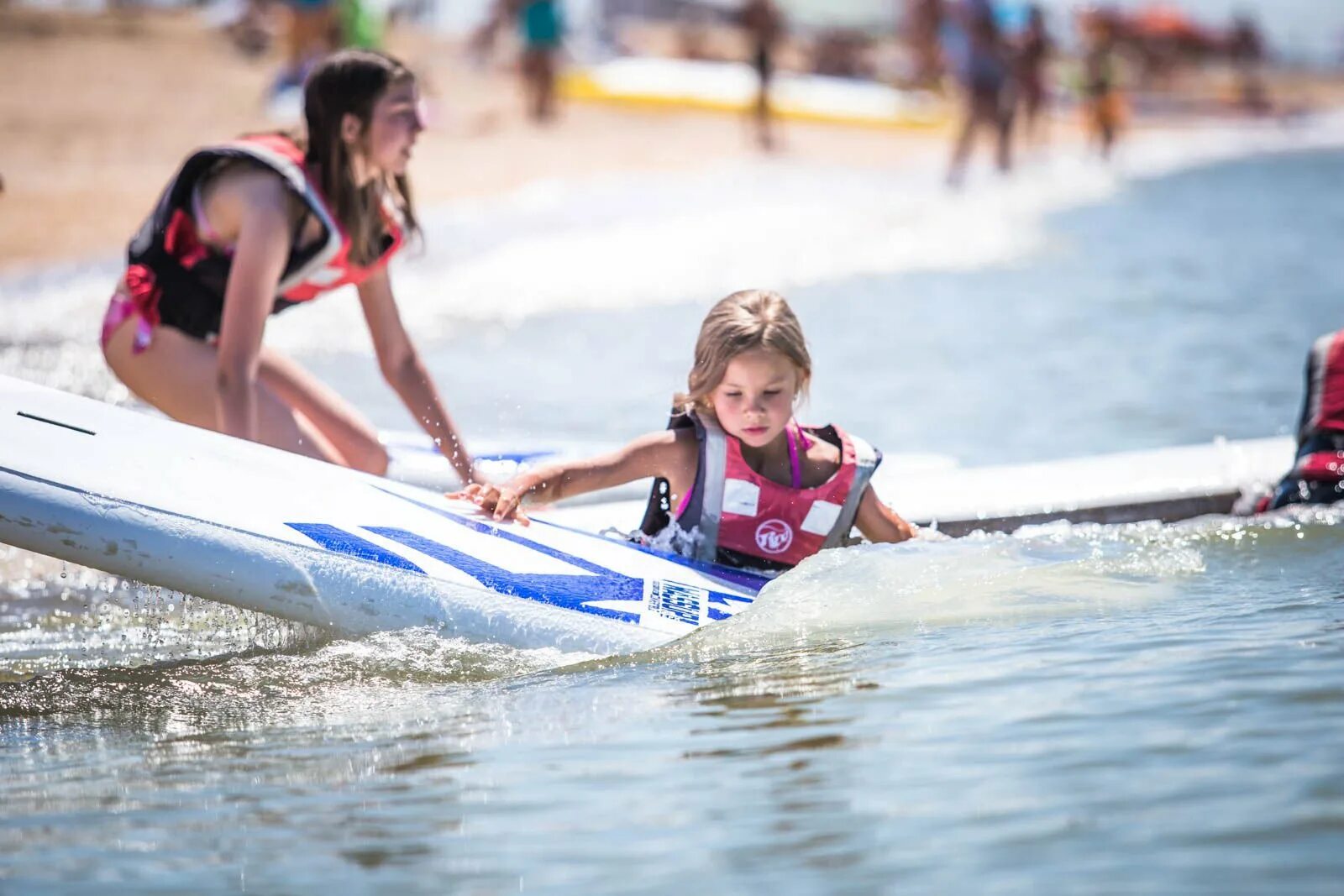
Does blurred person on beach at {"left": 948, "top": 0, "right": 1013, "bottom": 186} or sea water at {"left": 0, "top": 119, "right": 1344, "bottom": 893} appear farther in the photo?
blurred person on beach at {"left": 948, "top": 0, "right": 1013, "bottom": 186}

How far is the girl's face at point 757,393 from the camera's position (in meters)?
3.42

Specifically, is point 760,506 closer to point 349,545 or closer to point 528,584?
point 528,584

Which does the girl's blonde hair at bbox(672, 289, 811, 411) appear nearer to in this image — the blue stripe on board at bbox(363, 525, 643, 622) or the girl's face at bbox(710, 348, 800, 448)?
the girl's face at bbox(710, 348, 800, 448)

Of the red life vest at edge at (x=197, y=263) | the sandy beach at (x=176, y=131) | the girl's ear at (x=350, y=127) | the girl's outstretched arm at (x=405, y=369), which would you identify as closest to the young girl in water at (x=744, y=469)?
the girl's outstretched arm at (x=405, y=369)

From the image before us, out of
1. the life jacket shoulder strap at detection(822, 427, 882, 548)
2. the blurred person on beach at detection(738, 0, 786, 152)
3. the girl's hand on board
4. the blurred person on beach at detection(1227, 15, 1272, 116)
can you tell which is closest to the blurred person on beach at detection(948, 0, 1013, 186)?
the blurred person on beach at detection(738, 0, 786, 152)

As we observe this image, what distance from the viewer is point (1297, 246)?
13102 millimetres

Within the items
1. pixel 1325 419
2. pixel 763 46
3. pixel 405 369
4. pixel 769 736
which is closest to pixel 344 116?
pixel 405 369

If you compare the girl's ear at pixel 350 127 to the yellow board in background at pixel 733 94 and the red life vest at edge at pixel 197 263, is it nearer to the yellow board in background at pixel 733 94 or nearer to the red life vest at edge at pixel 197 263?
the red life vest at edge at pixel 197 263

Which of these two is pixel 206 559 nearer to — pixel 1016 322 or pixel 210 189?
pixel 210 189

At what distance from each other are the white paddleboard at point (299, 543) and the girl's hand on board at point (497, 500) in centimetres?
3

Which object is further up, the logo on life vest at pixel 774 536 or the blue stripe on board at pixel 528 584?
the logo on life vest at pixel 774 536

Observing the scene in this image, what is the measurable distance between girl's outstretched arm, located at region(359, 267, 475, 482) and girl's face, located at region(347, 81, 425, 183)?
1.14 ft

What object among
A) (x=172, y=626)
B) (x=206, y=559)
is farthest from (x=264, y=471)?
(x=172, y=626)

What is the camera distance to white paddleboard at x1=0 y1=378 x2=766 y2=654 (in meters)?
3.30
